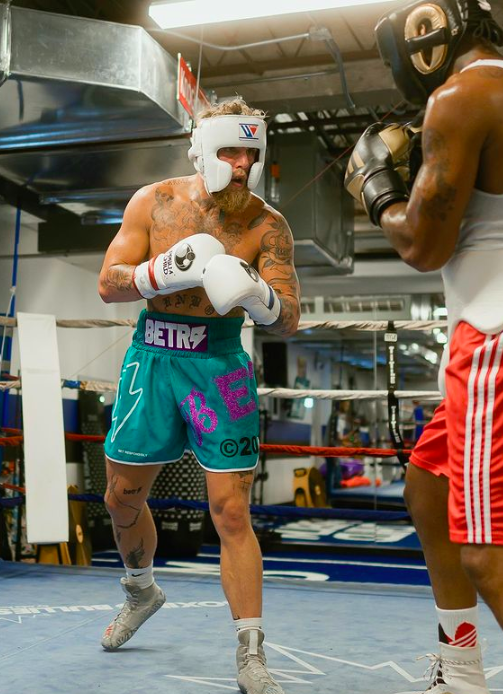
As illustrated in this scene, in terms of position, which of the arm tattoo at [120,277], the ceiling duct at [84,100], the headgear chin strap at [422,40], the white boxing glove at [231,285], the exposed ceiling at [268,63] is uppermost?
the exposed ceiling at [268,63]

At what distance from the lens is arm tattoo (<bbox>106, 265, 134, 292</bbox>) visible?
6.70 feet

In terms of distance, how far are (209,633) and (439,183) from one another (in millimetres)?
1589

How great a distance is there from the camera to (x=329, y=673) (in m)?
1.91

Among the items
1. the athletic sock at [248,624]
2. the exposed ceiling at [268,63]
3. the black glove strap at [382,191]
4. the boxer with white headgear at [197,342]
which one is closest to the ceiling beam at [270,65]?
the exposed ceiling at [268,63]

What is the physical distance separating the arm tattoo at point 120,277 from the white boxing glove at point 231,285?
0.97 feet

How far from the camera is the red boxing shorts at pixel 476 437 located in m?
1.20

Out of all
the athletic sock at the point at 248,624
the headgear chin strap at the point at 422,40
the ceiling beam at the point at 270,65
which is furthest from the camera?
the ceiling beam at the point at 270,65

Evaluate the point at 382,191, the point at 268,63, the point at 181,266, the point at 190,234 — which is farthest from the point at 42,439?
the point at 268,63

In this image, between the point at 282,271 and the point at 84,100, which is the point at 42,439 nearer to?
the point at 84,100

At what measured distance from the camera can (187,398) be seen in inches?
79.8

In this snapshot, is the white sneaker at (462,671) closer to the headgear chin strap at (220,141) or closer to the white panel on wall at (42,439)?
the headgear chin strap at (220,141)

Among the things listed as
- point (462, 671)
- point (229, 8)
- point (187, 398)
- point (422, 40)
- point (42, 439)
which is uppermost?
point (229, 8)

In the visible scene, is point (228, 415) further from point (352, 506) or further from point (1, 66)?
point (352, 506)

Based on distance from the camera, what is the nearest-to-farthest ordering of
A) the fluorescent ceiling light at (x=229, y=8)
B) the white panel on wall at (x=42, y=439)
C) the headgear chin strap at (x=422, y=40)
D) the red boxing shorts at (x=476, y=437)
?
the red boxing shorts at (x=476, y=437)
the headgear chin strap at (x=422, y=40)
the white panel on wall at (x=42, y=439)
the fluorescent ceiling light at (x=229, y=8)
